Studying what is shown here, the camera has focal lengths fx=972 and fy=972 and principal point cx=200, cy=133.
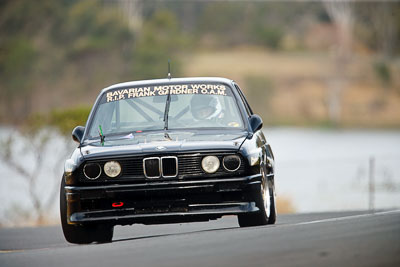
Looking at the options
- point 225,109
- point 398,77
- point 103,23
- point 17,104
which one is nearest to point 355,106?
point 398,77

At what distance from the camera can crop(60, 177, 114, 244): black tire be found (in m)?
9.33

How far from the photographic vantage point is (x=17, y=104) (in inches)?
2859

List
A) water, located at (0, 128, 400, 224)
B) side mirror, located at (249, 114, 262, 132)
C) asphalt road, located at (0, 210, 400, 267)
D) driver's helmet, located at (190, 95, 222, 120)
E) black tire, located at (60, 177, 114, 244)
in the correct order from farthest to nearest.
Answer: water, located at (0, 128, 400, 224), driver's helmet, located at (190, 95, 222, 120), side mirror, located at (249, 114, 262, 132), black tire, located at (60, 177, 114, 244), asphalt road, located at (0, 210, 400, 267)

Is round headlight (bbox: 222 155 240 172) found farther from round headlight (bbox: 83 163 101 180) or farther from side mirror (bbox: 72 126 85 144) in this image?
side mirror (bbox: 72 126 85 144)

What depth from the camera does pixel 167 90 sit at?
10492mm

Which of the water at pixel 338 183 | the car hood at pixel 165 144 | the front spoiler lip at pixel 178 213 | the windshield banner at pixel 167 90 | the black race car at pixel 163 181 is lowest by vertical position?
the water at pixel 338 183

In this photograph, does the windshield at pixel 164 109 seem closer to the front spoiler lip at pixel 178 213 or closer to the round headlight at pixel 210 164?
the round headlight at pixel 210 164

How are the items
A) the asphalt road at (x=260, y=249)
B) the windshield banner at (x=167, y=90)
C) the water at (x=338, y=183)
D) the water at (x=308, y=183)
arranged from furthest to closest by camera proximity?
the water at (x=338, y=183)
the water at (x=308, y=183)
the windshield banner at (x=167, y=90)
the asphalt road at (x=260, y=249)

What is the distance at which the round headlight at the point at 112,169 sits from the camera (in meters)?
9.02

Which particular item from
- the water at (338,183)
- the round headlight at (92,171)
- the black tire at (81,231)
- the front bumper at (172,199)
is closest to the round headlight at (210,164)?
the front bumper at (172,199)

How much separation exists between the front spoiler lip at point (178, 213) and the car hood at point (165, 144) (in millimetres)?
521

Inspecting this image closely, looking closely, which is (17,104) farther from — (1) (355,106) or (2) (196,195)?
(2) (196,195)

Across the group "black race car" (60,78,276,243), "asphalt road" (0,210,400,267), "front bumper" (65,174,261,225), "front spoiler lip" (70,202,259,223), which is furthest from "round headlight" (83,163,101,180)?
"asphalt road" (0,210,400,267)

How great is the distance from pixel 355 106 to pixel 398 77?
215 inches
